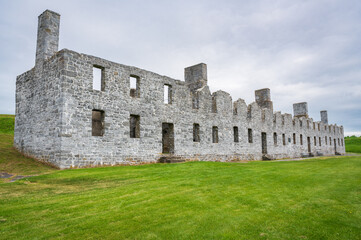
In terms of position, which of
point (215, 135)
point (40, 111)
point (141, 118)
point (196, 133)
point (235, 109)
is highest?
point (235, 109)

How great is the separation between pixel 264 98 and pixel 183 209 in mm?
25162

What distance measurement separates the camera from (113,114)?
14.5 metres

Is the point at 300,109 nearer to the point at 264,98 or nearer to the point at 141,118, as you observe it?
the point at 264,98

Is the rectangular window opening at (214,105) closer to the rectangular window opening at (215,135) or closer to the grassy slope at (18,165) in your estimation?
the rectangular window opening at (215,135)

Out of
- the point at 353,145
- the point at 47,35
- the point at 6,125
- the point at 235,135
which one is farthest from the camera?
the point at 353,145

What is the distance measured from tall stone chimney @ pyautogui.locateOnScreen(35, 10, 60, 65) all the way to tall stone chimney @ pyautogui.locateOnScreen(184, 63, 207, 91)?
10506mm

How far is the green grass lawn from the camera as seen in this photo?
13.9 ft

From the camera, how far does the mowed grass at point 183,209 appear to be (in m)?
4.24

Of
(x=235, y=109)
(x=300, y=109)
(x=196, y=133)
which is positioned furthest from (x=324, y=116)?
(x=196, y=133)

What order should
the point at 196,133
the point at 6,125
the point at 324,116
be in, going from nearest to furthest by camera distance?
the point at 196,133 → the point at 6,125 → the point at 324,116

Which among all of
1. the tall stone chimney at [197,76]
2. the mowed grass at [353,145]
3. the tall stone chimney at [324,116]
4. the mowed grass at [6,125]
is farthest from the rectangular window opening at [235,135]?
the mowed grass at [353,145]

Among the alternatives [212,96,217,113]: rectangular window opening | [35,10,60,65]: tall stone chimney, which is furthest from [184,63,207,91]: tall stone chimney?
[35,10,60,65]: tall stone chimney

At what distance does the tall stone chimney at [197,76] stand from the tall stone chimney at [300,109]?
22.5m

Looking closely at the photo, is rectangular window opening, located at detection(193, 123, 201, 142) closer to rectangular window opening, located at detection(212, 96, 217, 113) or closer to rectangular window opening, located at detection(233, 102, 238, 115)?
rectangular window opening, located at detection(212, 96, 217, 113)
